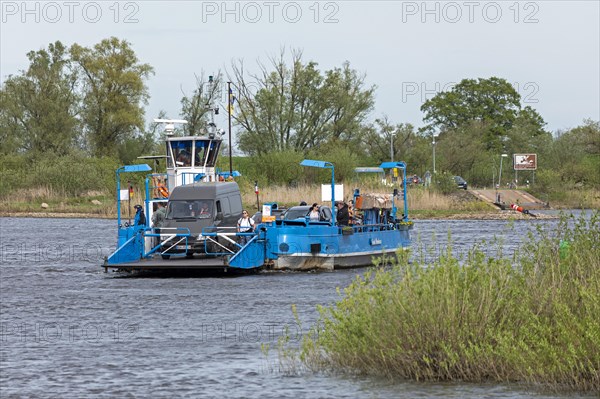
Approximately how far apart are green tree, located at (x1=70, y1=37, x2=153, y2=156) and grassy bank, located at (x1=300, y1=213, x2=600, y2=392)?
293ft

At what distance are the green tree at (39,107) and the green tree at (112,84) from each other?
165 cm

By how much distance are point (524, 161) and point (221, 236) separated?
65.2 meters

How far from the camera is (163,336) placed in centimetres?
2398

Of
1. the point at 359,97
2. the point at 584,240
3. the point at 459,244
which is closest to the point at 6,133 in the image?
the point at 359,97

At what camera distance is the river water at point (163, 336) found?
59.1ft

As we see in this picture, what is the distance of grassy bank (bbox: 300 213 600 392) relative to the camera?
16.2 metres

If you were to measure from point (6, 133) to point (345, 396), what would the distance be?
91.9 meters

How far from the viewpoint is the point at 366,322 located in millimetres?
16734

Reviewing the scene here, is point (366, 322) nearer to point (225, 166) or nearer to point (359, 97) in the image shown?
point (225, 166)
